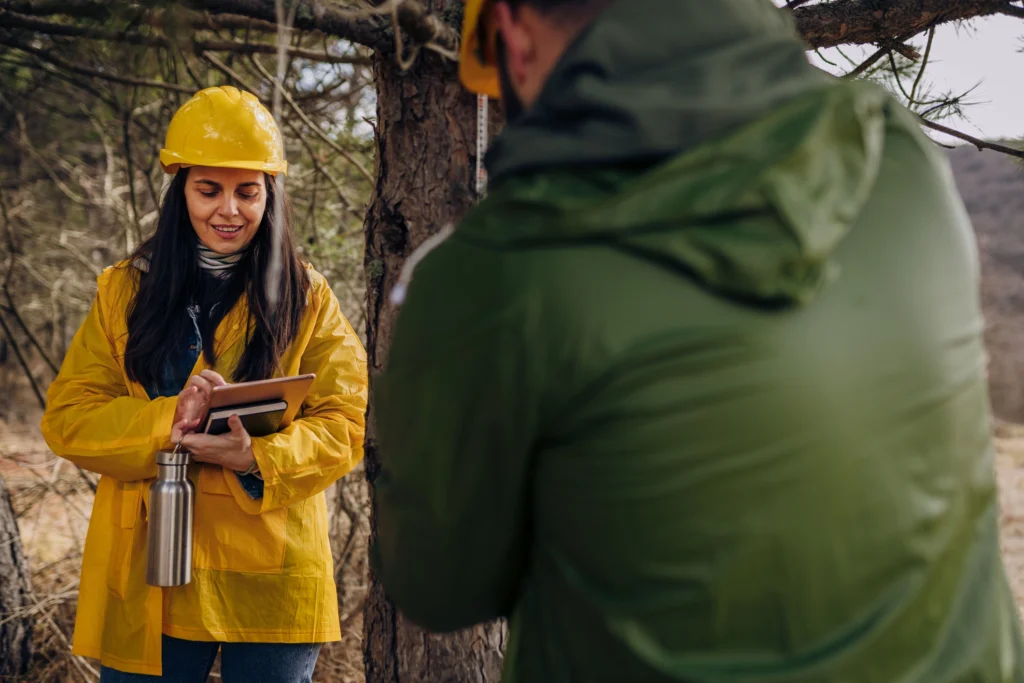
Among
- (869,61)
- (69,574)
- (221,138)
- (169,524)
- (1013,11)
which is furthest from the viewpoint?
(69,574)

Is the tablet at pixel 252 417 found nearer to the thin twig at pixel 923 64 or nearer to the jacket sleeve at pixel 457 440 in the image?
the jacket sleeve at pixel 457 440

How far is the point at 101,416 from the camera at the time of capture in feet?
7.02

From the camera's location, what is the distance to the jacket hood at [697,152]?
83 cm

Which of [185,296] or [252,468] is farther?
[185,296]

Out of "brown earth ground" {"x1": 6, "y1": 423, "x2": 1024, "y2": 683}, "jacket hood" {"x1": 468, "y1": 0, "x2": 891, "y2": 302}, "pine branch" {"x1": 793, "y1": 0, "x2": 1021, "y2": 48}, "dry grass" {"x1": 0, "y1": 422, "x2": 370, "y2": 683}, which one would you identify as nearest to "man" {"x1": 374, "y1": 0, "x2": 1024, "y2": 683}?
"jacket hood" {"x1": 468, "y1": 0, "x2": 891, "y2": 302}

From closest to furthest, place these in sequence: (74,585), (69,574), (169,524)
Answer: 1. (169,524)
2. (74,585)
3. (69,574)

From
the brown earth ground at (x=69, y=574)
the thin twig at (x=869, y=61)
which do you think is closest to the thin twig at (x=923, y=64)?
the thin twig at (x=869, y=61)

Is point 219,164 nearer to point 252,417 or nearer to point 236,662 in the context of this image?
point 252,417

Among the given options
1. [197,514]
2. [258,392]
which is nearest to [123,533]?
[197,514]

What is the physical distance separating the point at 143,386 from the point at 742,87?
173 centimetres

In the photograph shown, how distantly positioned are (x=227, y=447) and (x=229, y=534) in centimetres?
21

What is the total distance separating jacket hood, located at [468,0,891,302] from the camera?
83 cm

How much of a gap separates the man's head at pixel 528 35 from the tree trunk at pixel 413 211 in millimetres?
1134

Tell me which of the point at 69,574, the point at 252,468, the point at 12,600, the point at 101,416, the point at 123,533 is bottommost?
the point at 69,574
